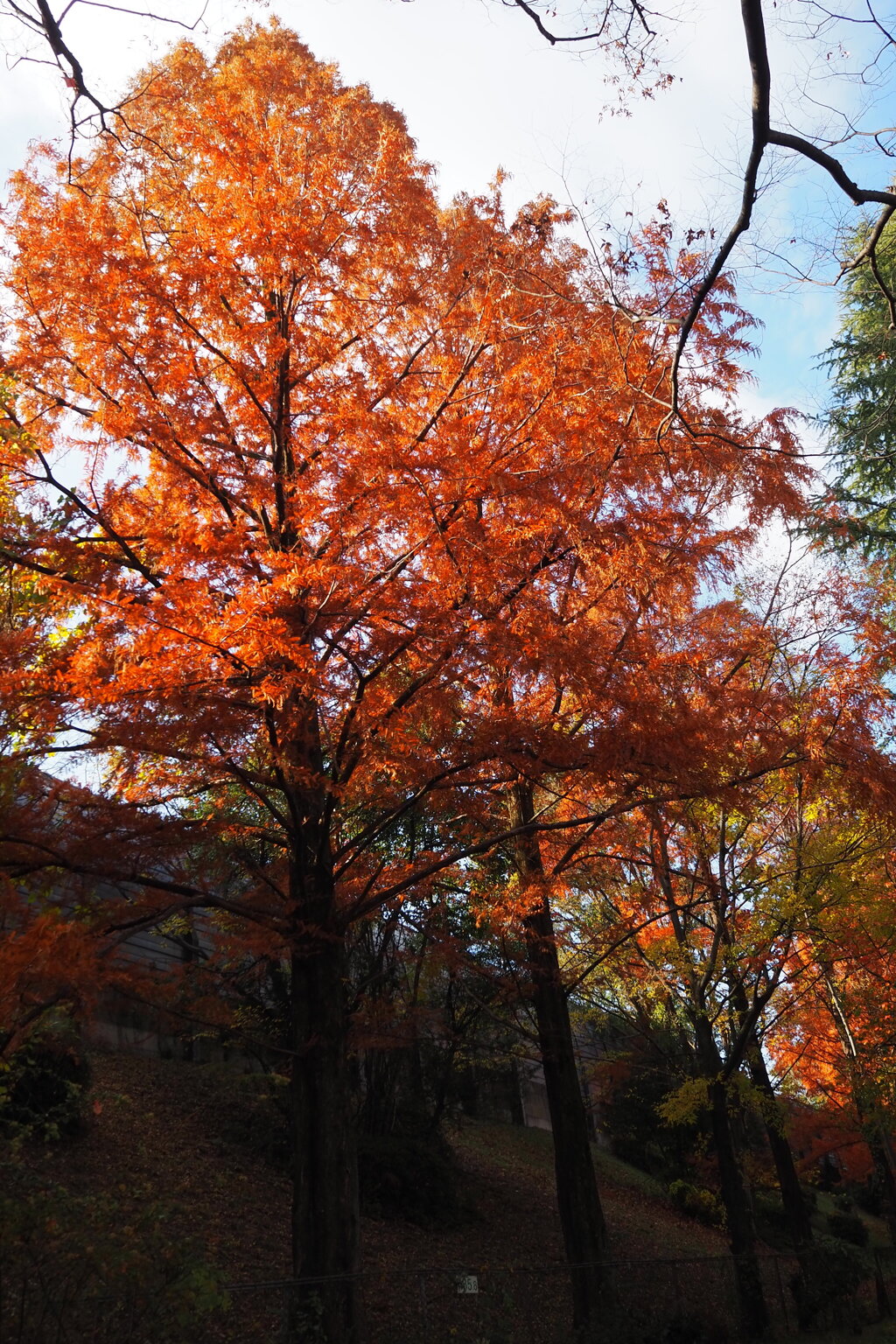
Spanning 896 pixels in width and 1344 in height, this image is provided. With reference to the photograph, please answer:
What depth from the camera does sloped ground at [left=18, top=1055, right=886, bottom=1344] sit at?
9.76 meters

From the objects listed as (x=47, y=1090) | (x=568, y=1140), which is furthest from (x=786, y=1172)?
(x=47, y=1090)

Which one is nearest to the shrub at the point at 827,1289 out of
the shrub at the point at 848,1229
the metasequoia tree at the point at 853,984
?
the metasequoia tree at the point at 853,984

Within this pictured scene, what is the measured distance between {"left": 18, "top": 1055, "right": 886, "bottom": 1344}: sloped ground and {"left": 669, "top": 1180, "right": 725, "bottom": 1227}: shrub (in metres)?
3.30

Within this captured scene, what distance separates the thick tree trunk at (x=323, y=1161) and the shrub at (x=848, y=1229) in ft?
76.5

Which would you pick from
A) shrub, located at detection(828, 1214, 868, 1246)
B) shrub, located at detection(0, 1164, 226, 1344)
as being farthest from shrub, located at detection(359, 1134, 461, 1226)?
A: shrub, located at detection(828, 1214, 868, 1246)

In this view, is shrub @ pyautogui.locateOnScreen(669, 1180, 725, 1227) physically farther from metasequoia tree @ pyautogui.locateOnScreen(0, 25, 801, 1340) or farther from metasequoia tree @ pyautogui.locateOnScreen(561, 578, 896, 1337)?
metasequoia tree @ pyautogui.locateOnScreen(0, 25, 801, 1340)

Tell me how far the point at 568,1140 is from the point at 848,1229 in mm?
19589

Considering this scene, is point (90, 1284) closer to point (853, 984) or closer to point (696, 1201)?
point (853, 984)

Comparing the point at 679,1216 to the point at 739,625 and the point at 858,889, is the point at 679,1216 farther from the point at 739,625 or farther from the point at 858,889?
the point at 739,625

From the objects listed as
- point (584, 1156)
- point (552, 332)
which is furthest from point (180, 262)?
point (584, 1156)

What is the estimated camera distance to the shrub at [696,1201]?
22.1 metres

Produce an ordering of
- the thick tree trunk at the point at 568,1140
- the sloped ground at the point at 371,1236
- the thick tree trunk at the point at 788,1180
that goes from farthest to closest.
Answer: the thick tree trunk at the point at 788,1180, the thick tree trunk at the point at 568,1140, the sloped ground at the point at 371,1236

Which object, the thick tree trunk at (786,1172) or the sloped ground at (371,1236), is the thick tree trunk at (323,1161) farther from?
the thick tree trunk at (786,1172)

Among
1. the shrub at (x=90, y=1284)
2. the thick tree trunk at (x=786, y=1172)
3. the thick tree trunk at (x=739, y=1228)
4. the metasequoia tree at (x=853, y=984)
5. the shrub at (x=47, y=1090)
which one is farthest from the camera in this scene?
the thick tree trunk at (x=786, y=1172)
